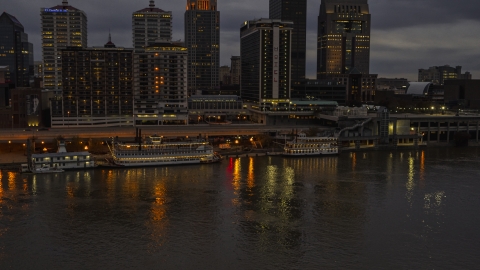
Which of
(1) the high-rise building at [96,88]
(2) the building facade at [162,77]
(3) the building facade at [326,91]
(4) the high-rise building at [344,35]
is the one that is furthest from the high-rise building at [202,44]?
(1) the high-rise building at [96,88]

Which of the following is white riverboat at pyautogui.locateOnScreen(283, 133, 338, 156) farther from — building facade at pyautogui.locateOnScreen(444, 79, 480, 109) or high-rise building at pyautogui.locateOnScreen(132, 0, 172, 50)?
high-rise building at pyautogui.locateOnScreen(132, 0, 172, 50)

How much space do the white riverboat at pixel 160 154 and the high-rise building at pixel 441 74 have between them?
131820 millimetres

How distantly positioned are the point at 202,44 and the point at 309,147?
80966mm

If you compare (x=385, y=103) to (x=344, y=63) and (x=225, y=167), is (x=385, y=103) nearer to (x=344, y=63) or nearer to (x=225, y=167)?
(x=344, y=63)

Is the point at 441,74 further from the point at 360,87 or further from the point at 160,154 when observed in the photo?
the point at 160,154

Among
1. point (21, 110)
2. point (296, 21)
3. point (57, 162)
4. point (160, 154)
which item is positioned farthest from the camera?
point (296, 21)

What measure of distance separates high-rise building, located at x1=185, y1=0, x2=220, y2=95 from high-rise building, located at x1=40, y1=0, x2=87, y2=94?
42081 mm

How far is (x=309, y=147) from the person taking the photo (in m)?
44.8

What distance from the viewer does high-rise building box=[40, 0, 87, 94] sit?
7938 cm

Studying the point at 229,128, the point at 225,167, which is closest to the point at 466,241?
the point at 225,167

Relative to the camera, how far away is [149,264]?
62.8 feet

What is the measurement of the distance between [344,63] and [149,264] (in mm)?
115448

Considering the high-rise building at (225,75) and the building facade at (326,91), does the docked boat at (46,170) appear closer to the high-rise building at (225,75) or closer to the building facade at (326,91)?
the building facade at (326,91)

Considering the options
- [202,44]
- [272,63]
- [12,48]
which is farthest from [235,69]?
[272,63]
